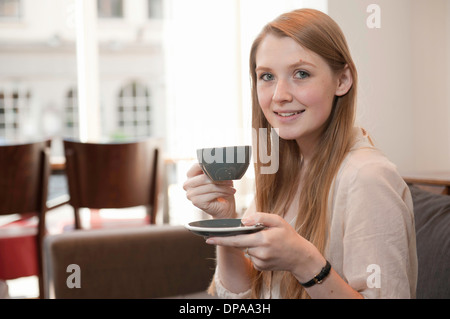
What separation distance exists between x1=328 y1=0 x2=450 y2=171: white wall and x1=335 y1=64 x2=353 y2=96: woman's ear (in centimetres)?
1

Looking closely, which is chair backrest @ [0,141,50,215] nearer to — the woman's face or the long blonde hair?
the long blonde hair

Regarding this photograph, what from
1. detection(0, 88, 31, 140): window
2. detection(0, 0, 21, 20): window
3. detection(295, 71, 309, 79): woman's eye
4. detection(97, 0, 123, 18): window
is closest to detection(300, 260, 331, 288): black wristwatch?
detection(295, 71, 309, 79): woman's eye

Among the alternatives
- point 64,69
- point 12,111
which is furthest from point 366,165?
point 64,69

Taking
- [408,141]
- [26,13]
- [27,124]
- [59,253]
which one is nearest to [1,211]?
[59,253]

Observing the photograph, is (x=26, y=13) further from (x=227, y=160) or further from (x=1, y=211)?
(x=227, y=160)

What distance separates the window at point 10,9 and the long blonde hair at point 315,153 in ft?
21.7

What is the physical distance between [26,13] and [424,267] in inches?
288

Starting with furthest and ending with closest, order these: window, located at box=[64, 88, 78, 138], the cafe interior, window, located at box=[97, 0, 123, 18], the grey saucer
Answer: window, located at box=[64, 88, 78, 138]
window, located at box=[97, 0, 123, 18]
the cafe interior
the grey saucer

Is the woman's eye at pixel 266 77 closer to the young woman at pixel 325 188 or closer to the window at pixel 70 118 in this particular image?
the young woman at pixel 325 188

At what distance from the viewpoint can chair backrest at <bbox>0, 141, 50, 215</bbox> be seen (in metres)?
1.73

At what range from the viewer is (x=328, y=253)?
2.13 feet

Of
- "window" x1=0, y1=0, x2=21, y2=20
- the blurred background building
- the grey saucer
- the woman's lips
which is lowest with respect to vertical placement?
the grey saucer

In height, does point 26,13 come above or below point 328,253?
above

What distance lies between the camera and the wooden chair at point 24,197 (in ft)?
5.68
